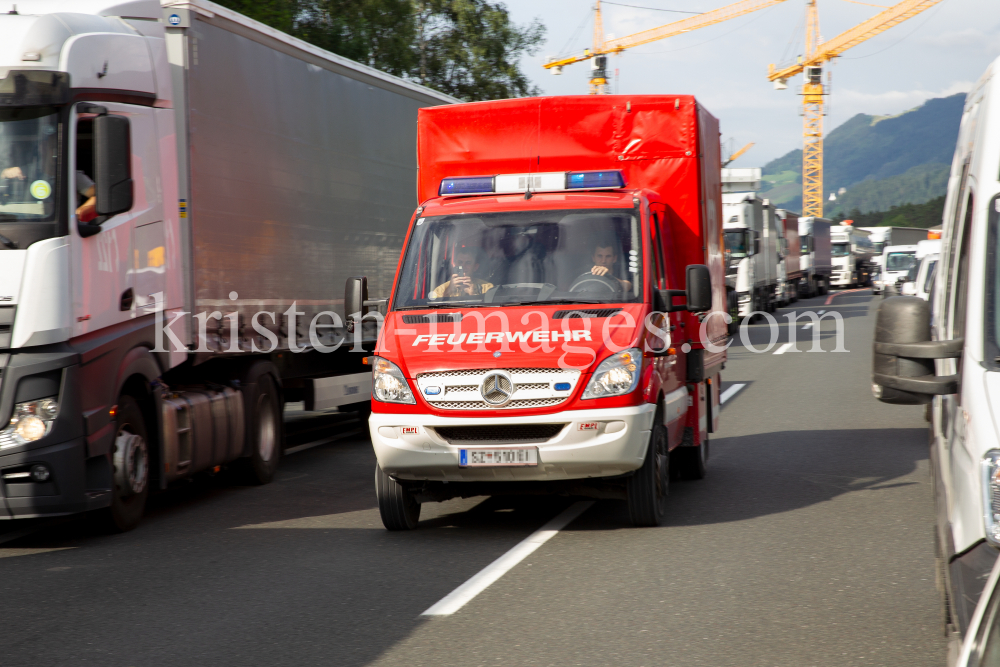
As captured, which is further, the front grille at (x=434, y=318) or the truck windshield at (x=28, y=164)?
the front grille at (x=434, y=318)

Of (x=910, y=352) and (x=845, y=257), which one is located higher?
(x=845, y=257)

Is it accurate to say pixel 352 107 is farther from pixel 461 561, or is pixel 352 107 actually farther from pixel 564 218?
pixel 461 561

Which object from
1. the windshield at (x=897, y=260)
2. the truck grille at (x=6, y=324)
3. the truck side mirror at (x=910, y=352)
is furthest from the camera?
the windshield at (x=897, y=260)

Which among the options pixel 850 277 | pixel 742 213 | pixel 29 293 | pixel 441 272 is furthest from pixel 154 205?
pixel 850 277

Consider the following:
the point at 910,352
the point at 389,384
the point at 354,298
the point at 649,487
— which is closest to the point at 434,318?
the point at 389,384

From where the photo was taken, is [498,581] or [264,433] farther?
[264,433]

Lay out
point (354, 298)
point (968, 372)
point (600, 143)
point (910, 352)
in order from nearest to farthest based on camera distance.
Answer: point (968, 372) → point (910, 352) → point (354, 298) → point (600, 143)

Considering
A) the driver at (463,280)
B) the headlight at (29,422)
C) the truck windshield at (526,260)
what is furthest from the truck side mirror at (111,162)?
the driver at (463,280)

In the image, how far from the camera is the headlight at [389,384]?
751cm

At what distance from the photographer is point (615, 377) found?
738cm

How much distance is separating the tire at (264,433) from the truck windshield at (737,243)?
24541 mm

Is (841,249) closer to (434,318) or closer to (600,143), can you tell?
(600,143)

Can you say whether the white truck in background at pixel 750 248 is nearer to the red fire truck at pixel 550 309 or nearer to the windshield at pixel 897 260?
the windshield at pixel 897 260

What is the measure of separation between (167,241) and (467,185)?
2299mm
